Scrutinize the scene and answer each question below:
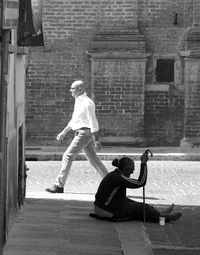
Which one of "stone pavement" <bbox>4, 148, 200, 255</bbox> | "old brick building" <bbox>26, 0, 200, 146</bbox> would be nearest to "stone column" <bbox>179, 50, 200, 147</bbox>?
"old brick building" <bbox>26, 0, 200, 146</bbox>

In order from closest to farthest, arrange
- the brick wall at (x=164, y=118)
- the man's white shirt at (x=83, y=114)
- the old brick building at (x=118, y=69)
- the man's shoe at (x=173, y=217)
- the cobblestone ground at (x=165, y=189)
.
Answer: the cobblestone ground at (x=165, y=189)
the man's shoe at (x=173, y=217)
the man's white shirt at (x=83, y=114)
the old brick building at (x=118, y=69)
the brick wall at (x=164, y=118)

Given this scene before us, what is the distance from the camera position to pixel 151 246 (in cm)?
939

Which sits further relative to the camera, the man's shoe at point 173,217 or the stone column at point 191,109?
the stone column at point 191,109

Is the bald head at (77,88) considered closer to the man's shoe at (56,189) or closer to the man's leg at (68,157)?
the man's leg at (68,157)

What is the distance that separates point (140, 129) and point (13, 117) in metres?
9.74

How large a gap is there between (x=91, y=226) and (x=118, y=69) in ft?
30.2

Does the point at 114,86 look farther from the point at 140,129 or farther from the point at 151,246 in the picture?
the point at 151,246

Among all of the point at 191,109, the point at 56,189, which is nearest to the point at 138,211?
the point at 56,189

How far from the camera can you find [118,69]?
19281 mm

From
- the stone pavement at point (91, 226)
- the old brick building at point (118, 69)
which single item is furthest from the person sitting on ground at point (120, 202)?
the old brick building at point (118, 69)

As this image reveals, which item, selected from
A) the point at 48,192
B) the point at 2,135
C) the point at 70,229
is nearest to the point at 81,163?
the point at 48,192

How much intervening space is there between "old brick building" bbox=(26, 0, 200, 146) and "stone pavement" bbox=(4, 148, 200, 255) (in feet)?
13.7

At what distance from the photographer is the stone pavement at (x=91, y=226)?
9.19 m

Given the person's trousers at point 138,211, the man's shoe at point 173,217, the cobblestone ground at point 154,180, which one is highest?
the person's trousers at point 138,211
